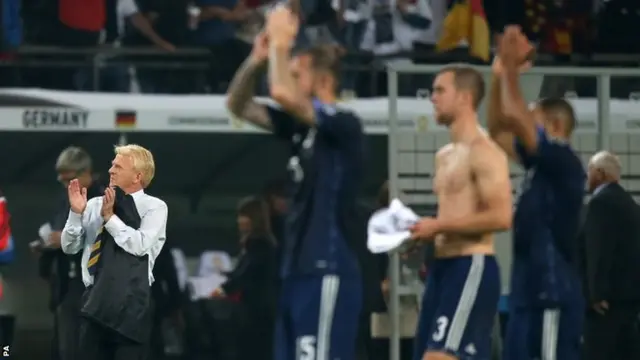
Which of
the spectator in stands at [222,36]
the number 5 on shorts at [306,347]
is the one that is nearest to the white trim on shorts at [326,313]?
the number 5 on shorts at [306,347]

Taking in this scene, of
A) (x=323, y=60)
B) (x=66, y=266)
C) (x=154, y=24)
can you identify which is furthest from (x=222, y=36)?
(x=323, y=60)

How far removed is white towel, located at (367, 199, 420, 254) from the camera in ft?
23.5

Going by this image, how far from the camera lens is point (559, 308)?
25.2 feet

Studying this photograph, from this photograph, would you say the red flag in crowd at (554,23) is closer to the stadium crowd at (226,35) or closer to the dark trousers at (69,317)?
the stadium crowd at (226,35)

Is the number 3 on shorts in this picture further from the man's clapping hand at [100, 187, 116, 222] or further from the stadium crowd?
the stadium crowd

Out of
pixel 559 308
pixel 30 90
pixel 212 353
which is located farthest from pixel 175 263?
pixel 559 308

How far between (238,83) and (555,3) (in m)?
8.04

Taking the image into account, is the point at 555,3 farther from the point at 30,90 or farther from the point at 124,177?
the point at 124,177

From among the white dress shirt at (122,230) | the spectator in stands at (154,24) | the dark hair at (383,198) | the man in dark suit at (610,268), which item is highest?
the spectator in stands at (154,24)

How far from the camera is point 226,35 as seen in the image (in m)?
14.1

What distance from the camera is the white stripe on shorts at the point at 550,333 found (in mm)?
7641

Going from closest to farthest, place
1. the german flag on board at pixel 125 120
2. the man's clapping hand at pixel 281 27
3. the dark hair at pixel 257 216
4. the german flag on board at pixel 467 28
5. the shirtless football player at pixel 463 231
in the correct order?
the man's clapping hand at pixel 281 27
the shirtless football player at pixel 463 231
the dark hair at pixel 257 216
the german flag on board at pixel 125 120
the german flag on board at pixel 467 28

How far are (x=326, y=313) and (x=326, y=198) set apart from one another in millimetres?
521

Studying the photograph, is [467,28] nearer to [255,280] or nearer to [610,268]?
[255,280]
